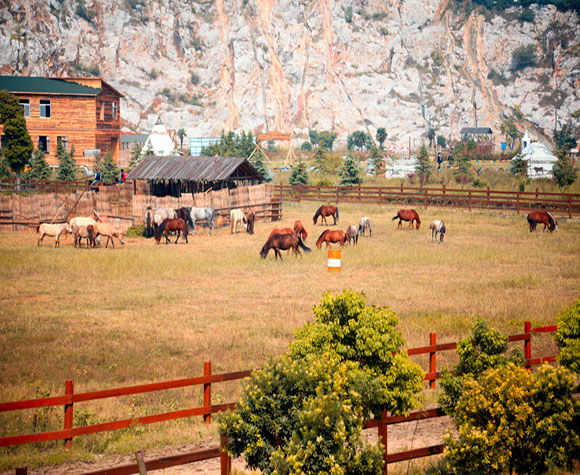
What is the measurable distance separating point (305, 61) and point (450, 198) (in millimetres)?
102058

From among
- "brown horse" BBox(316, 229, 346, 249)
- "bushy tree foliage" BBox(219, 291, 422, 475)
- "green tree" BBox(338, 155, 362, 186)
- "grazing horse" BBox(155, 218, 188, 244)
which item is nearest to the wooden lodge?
"green tree" BBox(338, 155, 362, 186)

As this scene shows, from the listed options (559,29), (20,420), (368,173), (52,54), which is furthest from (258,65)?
(20,420)

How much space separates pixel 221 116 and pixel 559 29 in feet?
288

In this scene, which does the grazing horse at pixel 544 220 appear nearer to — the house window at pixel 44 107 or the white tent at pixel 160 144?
the white tent at pixel 160 144

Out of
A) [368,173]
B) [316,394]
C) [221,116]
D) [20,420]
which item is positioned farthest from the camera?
[221,116]

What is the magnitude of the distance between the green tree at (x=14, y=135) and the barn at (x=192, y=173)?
15548 mm

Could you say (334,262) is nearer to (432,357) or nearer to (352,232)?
(352,232)

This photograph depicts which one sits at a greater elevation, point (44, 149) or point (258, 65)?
point (258, 65)

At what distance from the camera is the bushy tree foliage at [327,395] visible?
6.25 m

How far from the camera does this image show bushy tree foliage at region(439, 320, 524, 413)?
802 cm

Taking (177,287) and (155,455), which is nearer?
(155,455)

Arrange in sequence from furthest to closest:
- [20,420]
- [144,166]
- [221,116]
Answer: [221,116]
[144,166]
[20,420]

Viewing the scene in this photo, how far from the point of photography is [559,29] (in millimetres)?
166875

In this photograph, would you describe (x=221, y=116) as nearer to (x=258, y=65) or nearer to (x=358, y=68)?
(x=258, y=65)
